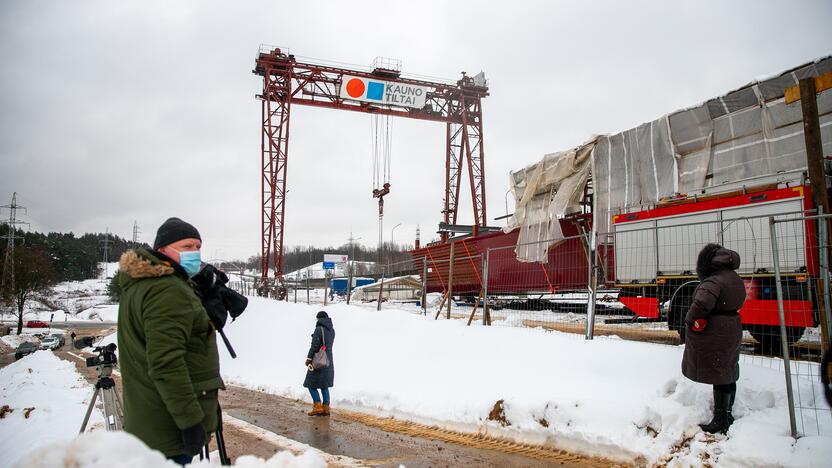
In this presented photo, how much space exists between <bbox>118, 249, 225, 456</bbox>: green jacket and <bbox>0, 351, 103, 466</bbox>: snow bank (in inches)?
35.4

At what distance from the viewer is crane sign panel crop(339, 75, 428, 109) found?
2472 centimetres

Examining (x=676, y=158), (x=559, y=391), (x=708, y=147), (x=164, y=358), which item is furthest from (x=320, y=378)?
(x=708, y=147)

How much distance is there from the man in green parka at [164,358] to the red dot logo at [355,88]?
2297 cm

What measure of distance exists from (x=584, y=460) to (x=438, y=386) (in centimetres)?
288

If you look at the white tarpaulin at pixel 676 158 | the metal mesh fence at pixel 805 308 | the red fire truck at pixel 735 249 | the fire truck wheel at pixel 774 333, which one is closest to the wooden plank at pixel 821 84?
the metal mesh fence at pixel 805 308

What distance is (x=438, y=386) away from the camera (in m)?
7.42

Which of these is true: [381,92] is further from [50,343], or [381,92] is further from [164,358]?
[50,343]

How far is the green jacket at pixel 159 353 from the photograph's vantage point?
2.54 meters

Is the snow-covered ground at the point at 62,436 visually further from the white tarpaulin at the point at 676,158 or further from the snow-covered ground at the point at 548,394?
the white tarpaulin at the point at 676,158

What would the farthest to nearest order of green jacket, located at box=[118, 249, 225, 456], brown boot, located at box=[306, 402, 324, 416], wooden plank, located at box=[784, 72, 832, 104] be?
brown boot, located at box=[306, 402, 324, 416], wooden plank, located at box=[784, 72, 832, 104], green jacket, located at box=[118, 249, 225, 456]

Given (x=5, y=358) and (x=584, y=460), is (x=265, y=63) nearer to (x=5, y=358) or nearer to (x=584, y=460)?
(x=5, y=358)

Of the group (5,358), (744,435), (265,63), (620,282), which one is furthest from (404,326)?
(5,358)

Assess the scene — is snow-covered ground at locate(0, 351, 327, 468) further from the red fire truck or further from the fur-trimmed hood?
the red fire truck

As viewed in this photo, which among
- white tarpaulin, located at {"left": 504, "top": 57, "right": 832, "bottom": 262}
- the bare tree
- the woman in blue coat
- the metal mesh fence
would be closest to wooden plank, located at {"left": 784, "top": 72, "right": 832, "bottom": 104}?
the metal mesh fence
